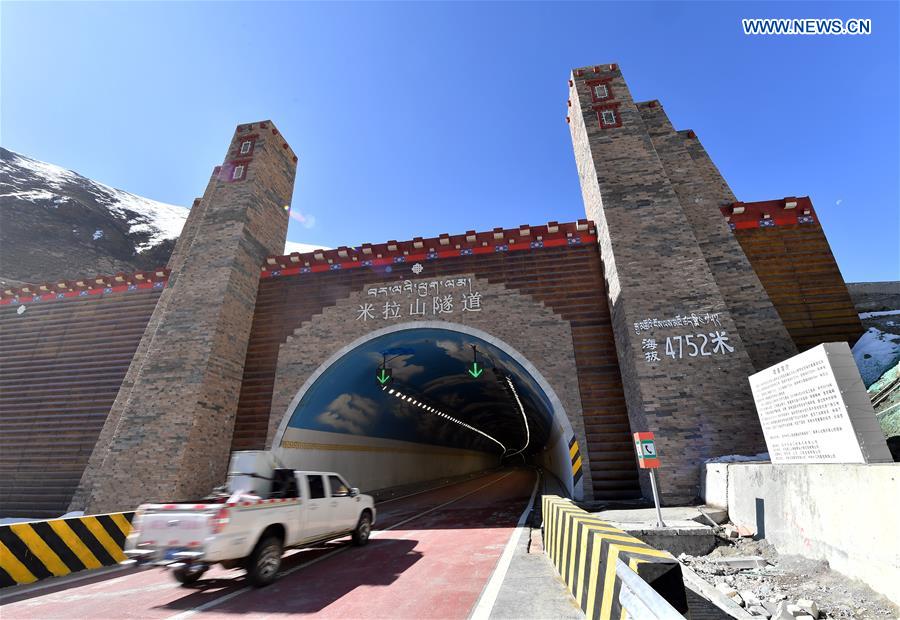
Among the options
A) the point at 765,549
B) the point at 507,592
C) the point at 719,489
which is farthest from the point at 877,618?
the point at 719,489

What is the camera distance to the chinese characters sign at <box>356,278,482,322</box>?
16141 millimetres

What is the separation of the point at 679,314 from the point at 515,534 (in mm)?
8363

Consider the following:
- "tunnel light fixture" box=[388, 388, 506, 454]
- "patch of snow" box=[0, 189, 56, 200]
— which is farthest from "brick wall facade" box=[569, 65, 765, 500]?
"patch of snow" box=[0, 189, 56, 200]

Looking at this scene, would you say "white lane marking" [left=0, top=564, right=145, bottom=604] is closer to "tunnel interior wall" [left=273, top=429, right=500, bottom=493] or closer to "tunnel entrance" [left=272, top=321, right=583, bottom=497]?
"tunnel interior wall" [left=273, top=429, right=500, bottom=493]

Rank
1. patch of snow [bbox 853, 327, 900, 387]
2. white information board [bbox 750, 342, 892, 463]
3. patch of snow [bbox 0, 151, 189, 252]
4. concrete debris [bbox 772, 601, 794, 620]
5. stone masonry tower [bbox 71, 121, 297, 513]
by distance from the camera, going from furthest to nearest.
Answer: patch of snow [bbox 0, 151, 189, 252] < stone masonry tower [bbox 71, 121, 297, 513] < patch of snow [bbox 853, 327, 900, 387] < white information board [bbox 750, 342, 892, 463] < concrete debris [bbox 772, 601, 794, 620]

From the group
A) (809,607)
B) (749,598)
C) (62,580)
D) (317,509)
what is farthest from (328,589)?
(809,607)

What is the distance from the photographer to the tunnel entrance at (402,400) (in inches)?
619

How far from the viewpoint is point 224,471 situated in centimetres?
1532

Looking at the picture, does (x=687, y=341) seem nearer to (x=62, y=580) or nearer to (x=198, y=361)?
(x=62, y=580)

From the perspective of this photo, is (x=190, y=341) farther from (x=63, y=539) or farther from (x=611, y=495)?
(x=611, y=495)

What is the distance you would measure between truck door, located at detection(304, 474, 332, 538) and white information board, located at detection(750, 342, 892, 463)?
28.5ft

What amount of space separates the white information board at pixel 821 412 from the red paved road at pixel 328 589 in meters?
5.68

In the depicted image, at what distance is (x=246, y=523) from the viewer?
5914mm

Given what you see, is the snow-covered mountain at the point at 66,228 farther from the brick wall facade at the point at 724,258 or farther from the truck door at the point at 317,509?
the brick wall facade at the point at 724,258
